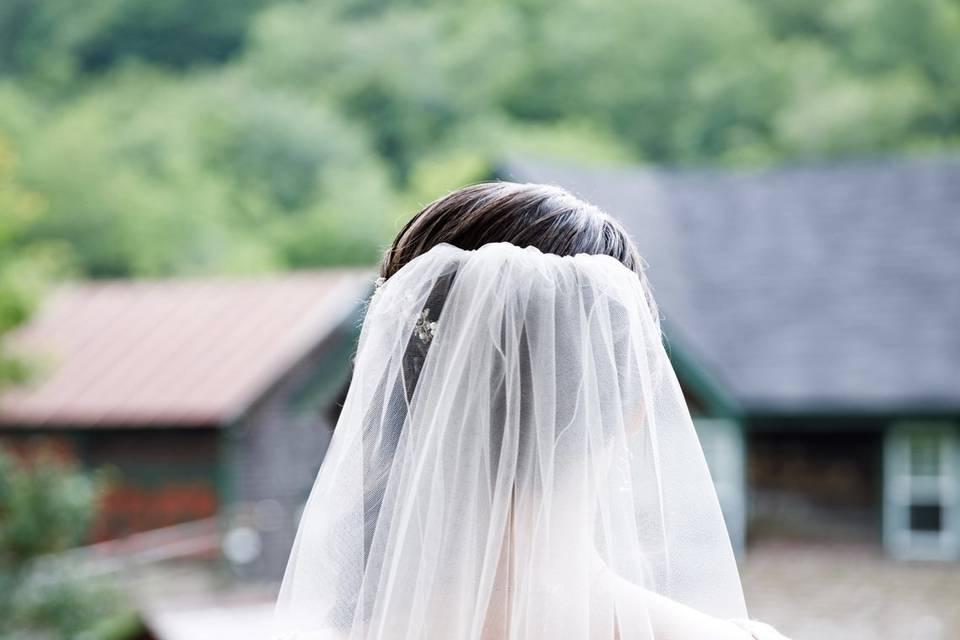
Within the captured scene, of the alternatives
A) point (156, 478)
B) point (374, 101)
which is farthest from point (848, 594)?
point (374, 101)

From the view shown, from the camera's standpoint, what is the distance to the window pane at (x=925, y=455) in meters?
16.0

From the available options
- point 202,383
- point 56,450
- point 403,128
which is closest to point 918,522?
point 202,383

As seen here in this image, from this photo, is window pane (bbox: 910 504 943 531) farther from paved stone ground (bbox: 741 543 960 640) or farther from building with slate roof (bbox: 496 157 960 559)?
paved stone ground (bbox: 741 543 960 640)

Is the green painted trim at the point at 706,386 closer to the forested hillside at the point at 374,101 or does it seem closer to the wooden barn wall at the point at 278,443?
the wooden barn wall at the point at 278,443

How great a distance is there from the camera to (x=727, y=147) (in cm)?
3975

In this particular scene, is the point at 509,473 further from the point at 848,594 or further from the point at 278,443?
the point at 278,443

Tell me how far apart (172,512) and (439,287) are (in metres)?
16.8

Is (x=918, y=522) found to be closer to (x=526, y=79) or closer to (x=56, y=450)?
(x=56, y=450)

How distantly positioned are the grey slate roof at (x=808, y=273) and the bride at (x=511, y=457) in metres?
14.5

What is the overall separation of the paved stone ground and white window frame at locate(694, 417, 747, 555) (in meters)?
0.60

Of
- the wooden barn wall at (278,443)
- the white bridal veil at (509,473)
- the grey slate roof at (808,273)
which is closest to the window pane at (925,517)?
the grey slate roof at (808,273)

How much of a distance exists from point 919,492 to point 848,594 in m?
2.67

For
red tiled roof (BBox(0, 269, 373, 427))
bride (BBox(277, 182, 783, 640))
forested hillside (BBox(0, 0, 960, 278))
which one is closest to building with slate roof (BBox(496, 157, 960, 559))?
red tiled roof (BBox(0, 269, 373, 427))

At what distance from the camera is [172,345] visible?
19.2 meters
